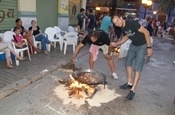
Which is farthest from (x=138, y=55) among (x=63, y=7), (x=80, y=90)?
(x=63, y=7)

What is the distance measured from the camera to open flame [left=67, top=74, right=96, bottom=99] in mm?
4922

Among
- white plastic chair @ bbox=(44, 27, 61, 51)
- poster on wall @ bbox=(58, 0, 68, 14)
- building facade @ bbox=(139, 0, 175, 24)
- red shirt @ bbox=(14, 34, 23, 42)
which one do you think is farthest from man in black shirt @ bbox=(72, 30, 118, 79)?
building facade @ bbox=(139, 0, 175, 24)

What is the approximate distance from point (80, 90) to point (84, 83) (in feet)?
0.85

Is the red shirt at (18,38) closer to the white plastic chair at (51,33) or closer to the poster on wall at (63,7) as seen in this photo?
the white plastic chair at (51,33)

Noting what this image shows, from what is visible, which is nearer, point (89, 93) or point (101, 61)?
point (89, 93)

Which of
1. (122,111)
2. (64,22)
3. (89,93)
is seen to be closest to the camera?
(122,111)

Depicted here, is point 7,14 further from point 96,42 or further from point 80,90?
point 80,90

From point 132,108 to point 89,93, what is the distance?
3.42 ft

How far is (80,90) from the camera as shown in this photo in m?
5.03

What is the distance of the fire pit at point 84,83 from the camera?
491 centimetres

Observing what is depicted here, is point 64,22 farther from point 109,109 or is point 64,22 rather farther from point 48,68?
point 109,109

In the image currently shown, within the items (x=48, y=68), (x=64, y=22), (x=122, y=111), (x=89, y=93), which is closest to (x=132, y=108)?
(x=122, y=111)

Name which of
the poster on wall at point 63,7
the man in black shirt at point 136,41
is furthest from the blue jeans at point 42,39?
the man in black shirt at point 136,41

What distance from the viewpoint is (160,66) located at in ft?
29.2
